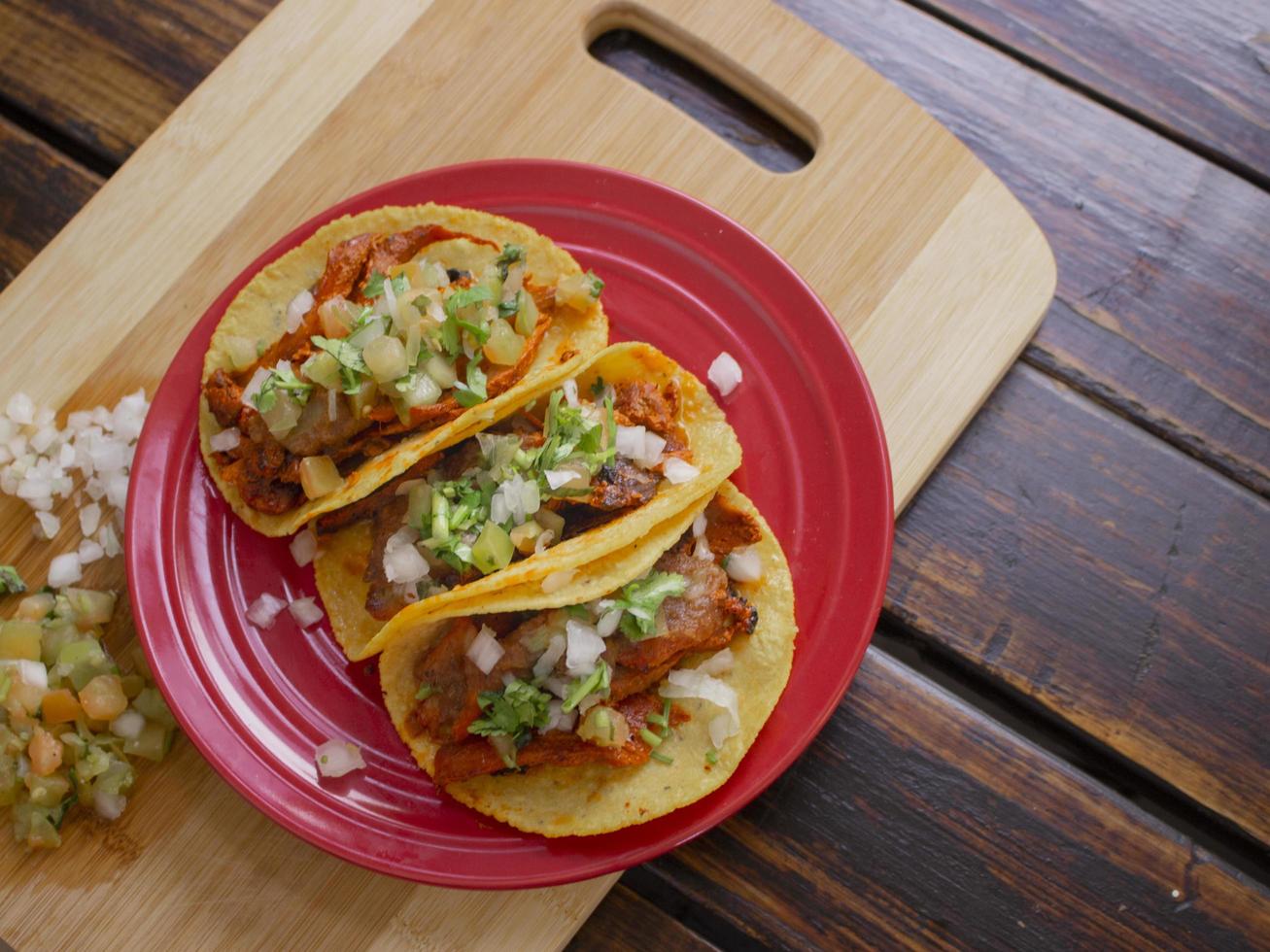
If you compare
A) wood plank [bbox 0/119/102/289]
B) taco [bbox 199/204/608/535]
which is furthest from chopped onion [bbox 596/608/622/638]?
wood plank [bbox 0/119/102/289]

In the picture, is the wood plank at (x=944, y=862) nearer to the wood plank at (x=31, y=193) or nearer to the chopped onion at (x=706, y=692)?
the chopped onion at (x=706, y=692)

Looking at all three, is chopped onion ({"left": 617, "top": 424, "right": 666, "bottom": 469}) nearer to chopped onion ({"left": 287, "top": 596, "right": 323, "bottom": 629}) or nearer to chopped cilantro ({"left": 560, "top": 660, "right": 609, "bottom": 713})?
chopped cilantro ({"left": 560, "top": 660, "right": 609, "bottom": 713})

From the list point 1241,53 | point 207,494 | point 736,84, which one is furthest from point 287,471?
point 1241,53

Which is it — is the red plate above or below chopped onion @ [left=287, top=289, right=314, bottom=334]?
below

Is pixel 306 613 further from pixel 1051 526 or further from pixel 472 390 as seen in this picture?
pixel 1051 526

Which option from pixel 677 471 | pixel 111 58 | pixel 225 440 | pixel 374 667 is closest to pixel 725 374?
pixel 677 471

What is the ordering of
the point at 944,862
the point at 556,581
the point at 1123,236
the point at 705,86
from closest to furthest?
1. the point at 556,581
2. the point at 944,862
3. the point at 1123,236
4. the point at 705,86

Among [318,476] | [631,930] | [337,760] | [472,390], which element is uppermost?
[472,390]
